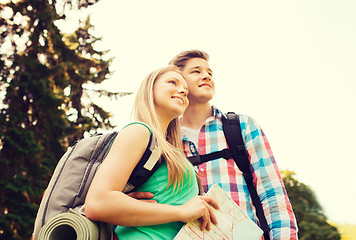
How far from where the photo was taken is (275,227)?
2441 mm

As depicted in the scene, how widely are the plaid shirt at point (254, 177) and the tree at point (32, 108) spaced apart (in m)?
7.86

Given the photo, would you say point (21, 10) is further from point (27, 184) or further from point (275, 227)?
point (275, 227)

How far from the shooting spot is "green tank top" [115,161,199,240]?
161 centimetres

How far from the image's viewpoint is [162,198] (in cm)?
175

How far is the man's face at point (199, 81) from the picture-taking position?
3.16 metres

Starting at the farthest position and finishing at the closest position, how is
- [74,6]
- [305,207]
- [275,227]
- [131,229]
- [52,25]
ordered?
1. [305,207]
2. [74,6]
3. [52,25]
4. [275,227]
5. [131,229]

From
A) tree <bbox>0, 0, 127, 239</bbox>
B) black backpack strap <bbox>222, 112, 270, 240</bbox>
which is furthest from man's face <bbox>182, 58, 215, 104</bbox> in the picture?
tree <bbox>0, 0, 127, 239</bbox>

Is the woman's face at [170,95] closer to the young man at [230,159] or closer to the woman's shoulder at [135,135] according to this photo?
the woman's shoulder at [135,135]

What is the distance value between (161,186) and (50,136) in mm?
9917

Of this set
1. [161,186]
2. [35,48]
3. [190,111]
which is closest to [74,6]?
[35,48]

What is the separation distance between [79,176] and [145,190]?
1.31 feet

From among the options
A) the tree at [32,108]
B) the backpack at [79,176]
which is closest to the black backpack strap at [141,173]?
the backpack at [79,176]

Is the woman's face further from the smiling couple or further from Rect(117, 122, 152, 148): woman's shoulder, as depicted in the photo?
Rect(117, 122, 152, 148): woman's shoulder

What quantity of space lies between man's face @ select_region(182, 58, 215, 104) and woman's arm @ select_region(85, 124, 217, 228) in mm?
1544
